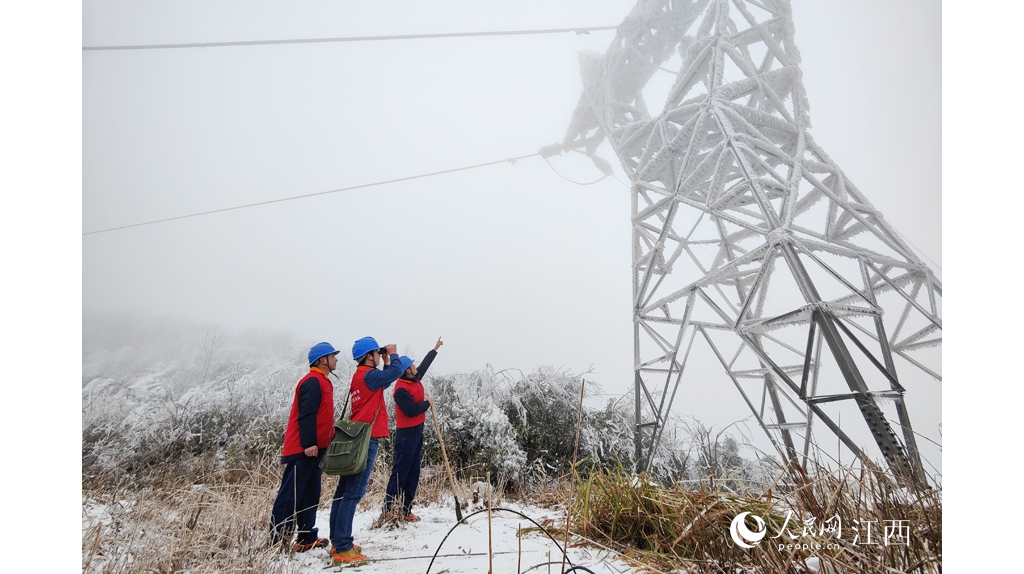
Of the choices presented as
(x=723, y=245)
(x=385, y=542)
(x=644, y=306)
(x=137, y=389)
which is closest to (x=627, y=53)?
(x=723, y=245)

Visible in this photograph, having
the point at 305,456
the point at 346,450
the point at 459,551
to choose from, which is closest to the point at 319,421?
the point at 305,456

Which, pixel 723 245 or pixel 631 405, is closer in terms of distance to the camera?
pixel 723 245

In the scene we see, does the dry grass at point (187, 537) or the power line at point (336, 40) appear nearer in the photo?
the dry grass at point (187, 537)

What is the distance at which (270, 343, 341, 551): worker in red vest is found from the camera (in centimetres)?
198

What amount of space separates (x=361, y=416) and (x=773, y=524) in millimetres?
1878

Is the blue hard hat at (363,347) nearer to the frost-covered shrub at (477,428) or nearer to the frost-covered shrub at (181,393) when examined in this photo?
the frost-covered shrub at (477,428)

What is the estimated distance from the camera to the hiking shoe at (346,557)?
1801 mm

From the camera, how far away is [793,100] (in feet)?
11.9

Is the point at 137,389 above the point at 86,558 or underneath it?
above

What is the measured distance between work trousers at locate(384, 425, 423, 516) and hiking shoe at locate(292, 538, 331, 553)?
401mm

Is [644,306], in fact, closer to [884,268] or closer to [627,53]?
[884,268]

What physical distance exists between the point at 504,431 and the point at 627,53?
4.11m

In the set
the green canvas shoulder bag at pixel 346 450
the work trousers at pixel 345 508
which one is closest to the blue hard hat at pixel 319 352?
the green canvas shoulder bag at pixel 346 450

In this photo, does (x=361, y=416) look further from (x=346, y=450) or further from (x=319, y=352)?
(x=319, y=352)
